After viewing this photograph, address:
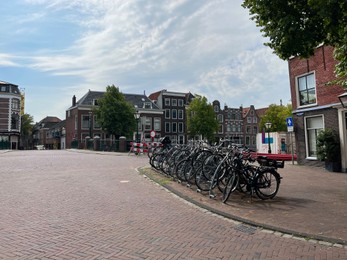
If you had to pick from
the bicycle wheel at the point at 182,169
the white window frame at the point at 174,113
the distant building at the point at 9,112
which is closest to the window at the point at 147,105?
the white window frame at the point at 174,113

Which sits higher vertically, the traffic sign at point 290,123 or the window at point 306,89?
the window at point 306,89

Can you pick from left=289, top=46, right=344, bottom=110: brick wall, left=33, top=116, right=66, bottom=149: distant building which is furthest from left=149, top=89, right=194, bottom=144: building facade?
left=289, top=46, right=344, bottom=110: brick wall

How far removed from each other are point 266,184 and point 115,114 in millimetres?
36804

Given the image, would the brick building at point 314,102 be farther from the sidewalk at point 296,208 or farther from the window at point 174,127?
the window at point 174,127

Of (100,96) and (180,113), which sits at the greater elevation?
(100,96)

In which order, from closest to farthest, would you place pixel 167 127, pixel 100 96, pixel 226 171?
1. pixel 226 171
2. pixel 100 96
3. pixel 167 127

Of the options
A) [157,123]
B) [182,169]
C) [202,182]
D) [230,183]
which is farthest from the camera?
[157,123]

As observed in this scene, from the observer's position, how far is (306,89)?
55.3 feet

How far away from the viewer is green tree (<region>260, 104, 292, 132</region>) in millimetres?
51375

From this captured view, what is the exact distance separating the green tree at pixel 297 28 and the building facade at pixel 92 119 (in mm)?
41323

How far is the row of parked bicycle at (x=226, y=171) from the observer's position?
7.86 metres

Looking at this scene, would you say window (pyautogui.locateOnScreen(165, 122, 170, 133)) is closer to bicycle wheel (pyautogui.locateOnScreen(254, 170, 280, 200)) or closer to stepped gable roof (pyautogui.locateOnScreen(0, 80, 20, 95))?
stepped gable roof (pyautogui.locateOnScreen(0, 80, 20, 95))

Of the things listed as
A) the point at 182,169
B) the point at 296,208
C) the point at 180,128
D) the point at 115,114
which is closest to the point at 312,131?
the point at 182,169

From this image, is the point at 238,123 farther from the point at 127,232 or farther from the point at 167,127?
the point at 127,232
